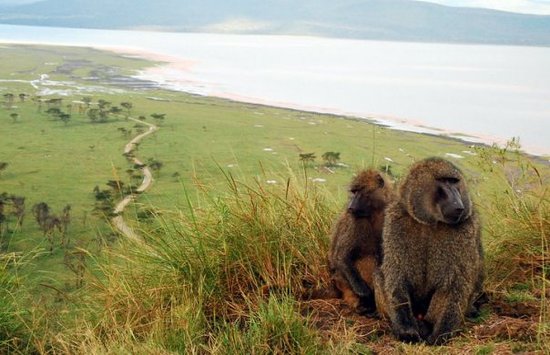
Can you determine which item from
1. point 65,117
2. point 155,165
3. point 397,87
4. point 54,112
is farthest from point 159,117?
point 397,87

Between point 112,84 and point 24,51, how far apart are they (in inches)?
2168

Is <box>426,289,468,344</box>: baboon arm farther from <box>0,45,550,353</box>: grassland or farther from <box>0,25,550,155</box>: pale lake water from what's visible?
<box>0,25,550,155</box>: pale lake water

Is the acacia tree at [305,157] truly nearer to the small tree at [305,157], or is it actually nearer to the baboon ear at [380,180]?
the small tree at [305,157]

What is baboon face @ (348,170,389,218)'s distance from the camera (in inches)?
185

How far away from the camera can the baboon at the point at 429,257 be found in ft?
13.2

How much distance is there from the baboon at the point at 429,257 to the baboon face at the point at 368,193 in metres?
0.50

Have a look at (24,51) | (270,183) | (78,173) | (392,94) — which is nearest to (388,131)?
(78,173)

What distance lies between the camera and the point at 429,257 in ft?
13.4

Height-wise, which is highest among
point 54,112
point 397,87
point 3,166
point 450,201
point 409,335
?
point 397,87

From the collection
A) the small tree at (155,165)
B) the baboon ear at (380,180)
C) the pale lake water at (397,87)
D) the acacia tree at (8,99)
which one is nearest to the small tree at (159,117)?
the small tree at (155,165)

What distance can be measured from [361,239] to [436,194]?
892 mm

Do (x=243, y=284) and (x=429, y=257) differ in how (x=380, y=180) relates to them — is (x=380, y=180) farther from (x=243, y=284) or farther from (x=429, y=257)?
(x=243, y=284)

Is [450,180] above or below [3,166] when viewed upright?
above

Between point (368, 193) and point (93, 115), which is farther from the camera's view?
point (93, 115)
